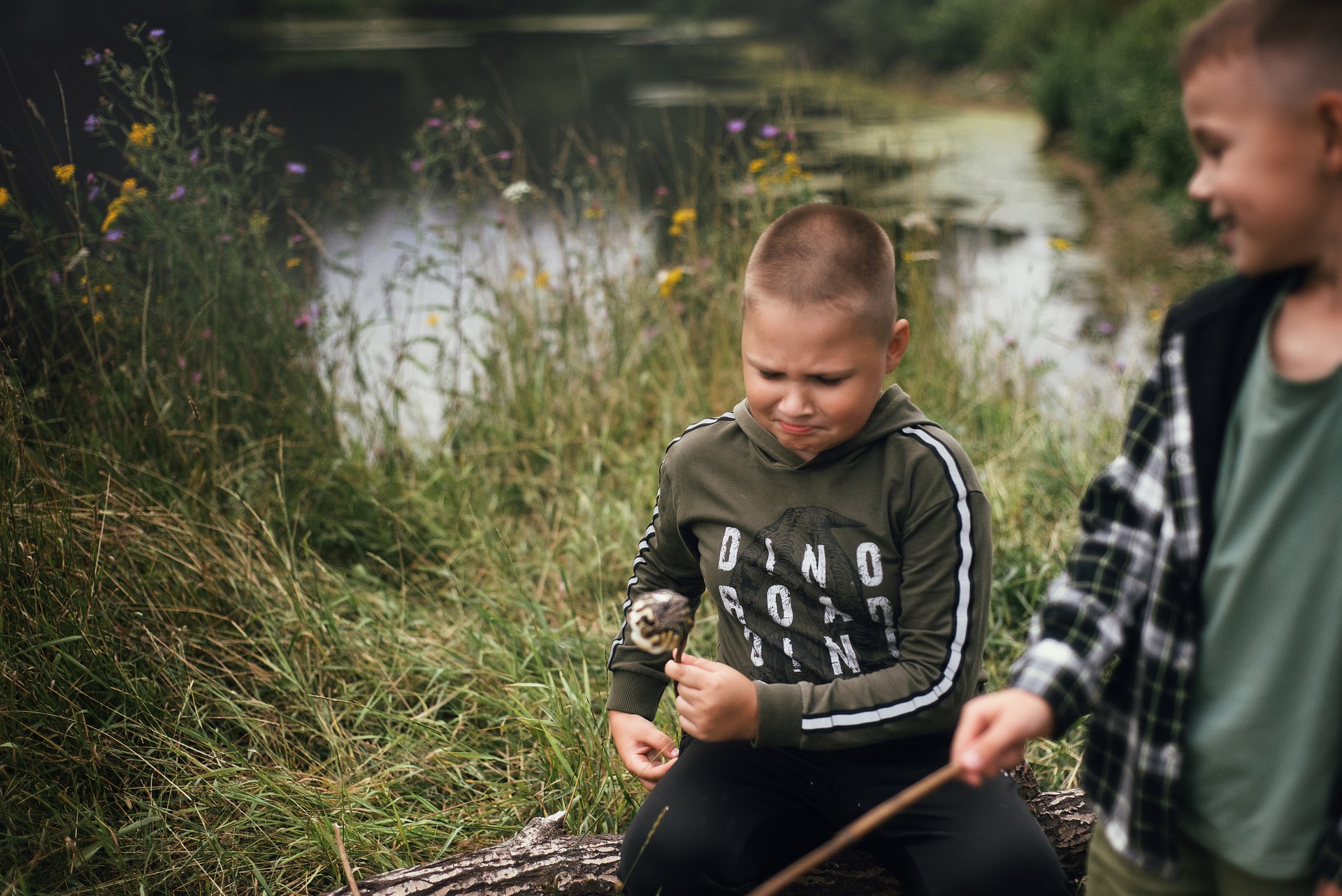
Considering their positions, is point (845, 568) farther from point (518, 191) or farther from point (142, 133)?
point (142, 133)

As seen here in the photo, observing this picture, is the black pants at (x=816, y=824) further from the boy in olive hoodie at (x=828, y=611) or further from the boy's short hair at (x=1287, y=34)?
the boy's short hair at (x=1287, y=34)

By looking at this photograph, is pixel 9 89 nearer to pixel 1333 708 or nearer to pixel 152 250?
pixel 152 250

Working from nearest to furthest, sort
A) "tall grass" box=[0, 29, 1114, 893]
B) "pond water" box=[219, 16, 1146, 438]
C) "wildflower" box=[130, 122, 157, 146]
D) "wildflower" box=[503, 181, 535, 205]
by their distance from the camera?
"tall grass" box=[0, 29, 1114, 893] < "wildflower" box=[130, 122, 157, 146] < "wildflower" box=[503, 181, 535, 205] < "pond water" box=[219, 16, 1146, 438]

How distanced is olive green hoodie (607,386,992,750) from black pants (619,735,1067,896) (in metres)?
0.08

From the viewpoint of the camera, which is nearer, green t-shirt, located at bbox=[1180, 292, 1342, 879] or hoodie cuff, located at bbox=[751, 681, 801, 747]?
green t-shirt, located at bbox=[1180, 292, 1342, 879]

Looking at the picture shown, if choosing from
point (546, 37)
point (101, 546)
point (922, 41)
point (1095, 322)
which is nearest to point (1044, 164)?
point (1095, 322)

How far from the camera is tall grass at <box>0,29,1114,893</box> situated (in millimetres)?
1898

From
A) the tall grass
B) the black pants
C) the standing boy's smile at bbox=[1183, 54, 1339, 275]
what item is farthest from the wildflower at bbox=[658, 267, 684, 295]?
the standing boy's smile at bbox=[1183, 54, 1339, 275]

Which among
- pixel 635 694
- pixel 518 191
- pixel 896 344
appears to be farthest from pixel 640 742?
pixel 518 191

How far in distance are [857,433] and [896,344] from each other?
15 cm

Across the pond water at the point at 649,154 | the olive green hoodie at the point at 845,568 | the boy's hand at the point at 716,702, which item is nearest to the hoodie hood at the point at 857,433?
the olive green hoodie at the point at 845,568

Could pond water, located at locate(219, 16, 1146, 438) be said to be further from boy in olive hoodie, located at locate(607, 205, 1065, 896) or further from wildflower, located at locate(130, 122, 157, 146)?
boy in olive hoodie, located at locate(607, 205, 1065, 896)

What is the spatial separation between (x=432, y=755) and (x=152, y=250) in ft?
5.89

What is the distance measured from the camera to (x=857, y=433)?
4.80 ft
